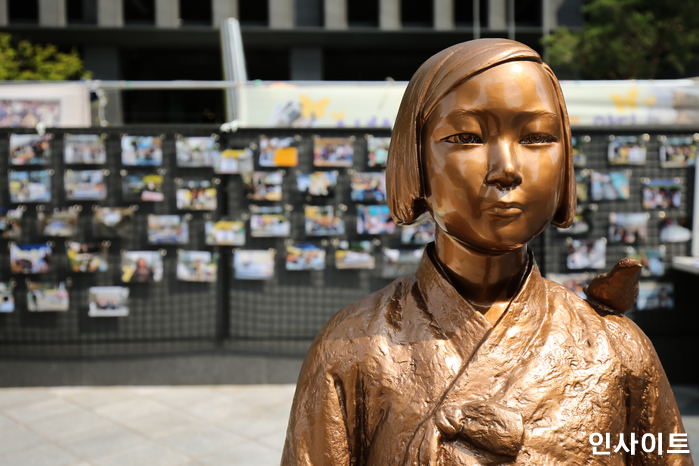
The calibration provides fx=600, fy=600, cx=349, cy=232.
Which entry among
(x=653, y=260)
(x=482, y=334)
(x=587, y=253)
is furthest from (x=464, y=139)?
(x=653, y=260)

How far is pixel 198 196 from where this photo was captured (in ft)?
16.2

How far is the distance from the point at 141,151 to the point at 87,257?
976 mm

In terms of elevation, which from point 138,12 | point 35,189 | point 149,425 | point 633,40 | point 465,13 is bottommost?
point 149,425

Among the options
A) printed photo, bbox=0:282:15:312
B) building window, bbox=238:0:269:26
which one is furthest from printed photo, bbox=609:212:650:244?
building window, bbox=238:0:269:26

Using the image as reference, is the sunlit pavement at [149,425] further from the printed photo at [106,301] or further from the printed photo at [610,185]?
the printed photo at [610,185]

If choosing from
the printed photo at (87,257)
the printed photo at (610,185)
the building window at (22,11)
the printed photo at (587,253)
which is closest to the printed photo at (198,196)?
the printed photo at (87,257)

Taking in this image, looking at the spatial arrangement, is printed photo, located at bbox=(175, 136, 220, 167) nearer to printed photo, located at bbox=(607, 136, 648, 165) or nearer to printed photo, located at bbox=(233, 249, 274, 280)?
printed photo, located at bbox=(233, 249, 274, 280)

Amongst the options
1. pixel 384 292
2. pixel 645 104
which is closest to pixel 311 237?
pixel 645 104

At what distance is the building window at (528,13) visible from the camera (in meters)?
21.3

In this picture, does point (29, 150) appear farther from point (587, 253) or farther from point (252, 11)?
point (252, 11)

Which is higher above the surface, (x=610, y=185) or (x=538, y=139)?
(x=538, y=139)

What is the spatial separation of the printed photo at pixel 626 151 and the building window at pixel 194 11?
19.6m

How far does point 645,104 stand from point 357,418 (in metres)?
4.46

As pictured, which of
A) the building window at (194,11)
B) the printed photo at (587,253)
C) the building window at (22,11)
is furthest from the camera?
the building window at (194,11)
